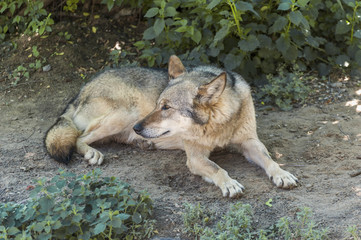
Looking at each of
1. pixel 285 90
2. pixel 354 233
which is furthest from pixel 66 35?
pixel 354 233

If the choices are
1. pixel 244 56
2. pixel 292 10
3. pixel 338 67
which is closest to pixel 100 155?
pixel 244 56

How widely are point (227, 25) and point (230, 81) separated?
1326 millimetres

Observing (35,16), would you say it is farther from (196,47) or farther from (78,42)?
(196,47)

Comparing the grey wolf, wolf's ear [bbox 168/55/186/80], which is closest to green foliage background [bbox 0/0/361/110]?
the grey wolf

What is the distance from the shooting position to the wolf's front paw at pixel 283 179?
4.41 m

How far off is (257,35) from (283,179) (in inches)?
111

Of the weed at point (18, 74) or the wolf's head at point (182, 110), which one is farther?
the weed at point (18, 74)

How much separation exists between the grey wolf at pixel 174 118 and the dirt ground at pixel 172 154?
0.13m

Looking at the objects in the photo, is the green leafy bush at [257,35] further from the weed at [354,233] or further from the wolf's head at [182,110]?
the weed at [354,233]

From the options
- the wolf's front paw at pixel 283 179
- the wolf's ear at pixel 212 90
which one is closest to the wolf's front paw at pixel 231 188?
the wolf's front paw at pixel 283 179

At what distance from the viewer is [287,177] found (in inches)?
176

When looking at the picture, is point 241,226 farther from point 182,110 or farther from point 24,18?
point 24,18

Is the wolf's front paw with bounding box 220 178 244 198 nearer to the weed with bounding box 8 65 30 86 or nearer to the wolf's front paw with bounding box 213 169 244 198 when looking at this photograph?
the wolf's front paw with bounding box 213 169 244 198

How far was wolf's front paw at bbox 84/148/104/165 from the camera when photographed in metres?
5.23
